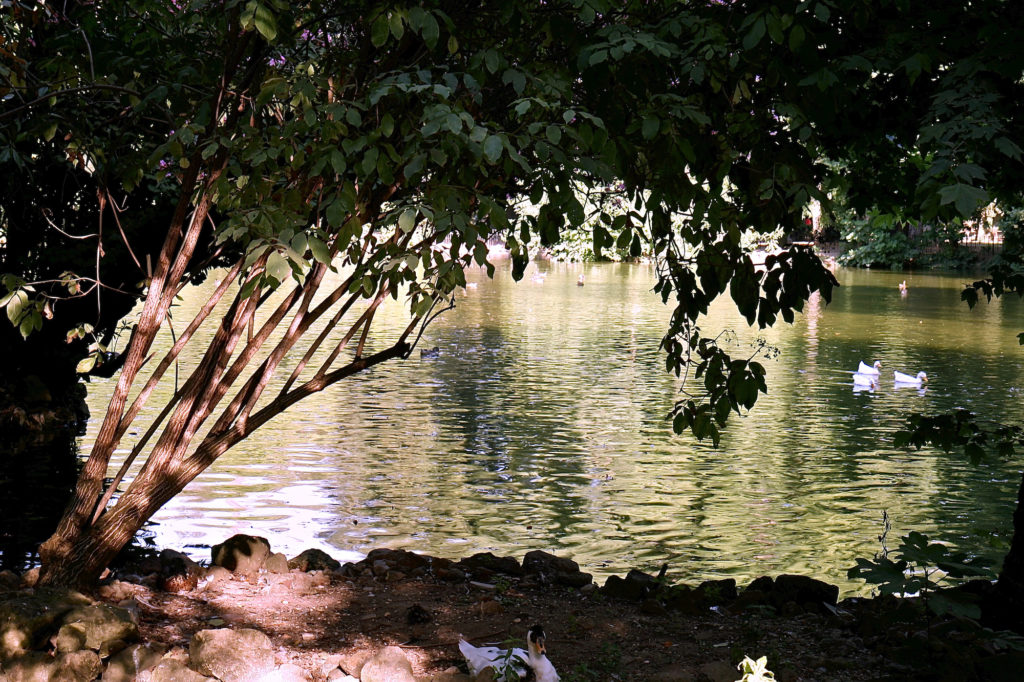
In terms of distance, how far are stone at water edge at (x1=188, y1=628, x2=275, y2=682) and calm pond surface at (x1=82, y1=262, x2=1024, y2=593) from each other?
3130 millimetres

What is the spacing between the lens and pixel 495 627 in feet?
15.0

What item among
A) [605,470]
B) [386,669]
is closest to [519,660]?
[386,669]

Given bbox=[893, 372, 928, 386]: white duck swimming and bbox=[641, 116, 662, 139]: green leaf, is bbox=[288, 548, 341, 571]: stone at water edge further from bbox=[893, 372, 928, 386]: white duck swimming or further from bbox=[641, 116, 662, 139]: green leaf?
bbox=[893, 372, 928, 386]: white duck swimming

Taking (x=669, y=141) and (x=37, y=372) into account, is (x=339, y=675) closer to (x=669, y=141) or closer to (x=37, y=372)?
(x=669, y=141)

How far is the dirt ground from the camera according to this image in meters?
4.08

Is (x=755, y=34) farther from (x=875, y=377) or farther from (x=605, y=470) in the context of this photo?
(x=875, y=377)

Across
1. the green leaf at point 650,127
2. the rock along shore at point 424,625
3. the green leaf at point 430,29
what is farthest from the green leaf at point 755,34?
the rock along shore at point 424,625

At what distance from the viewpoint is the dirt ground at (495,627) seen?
4082 mm

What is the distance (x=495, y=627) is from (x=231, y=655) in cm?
125

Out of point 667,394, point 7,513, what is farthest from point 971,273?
point 7,513

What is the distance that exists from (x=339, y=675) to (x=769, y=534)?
495 centimetres

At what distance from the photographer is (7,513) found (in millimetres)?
8109

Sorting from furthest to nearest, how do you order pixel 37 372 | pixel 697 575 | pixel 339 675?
pixel 37 372
pixel 697 575
pixel 339 675

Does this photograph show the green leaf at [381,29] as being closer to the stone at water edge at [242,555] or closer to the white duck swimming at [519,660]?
the white duck swimming at [519,660]
